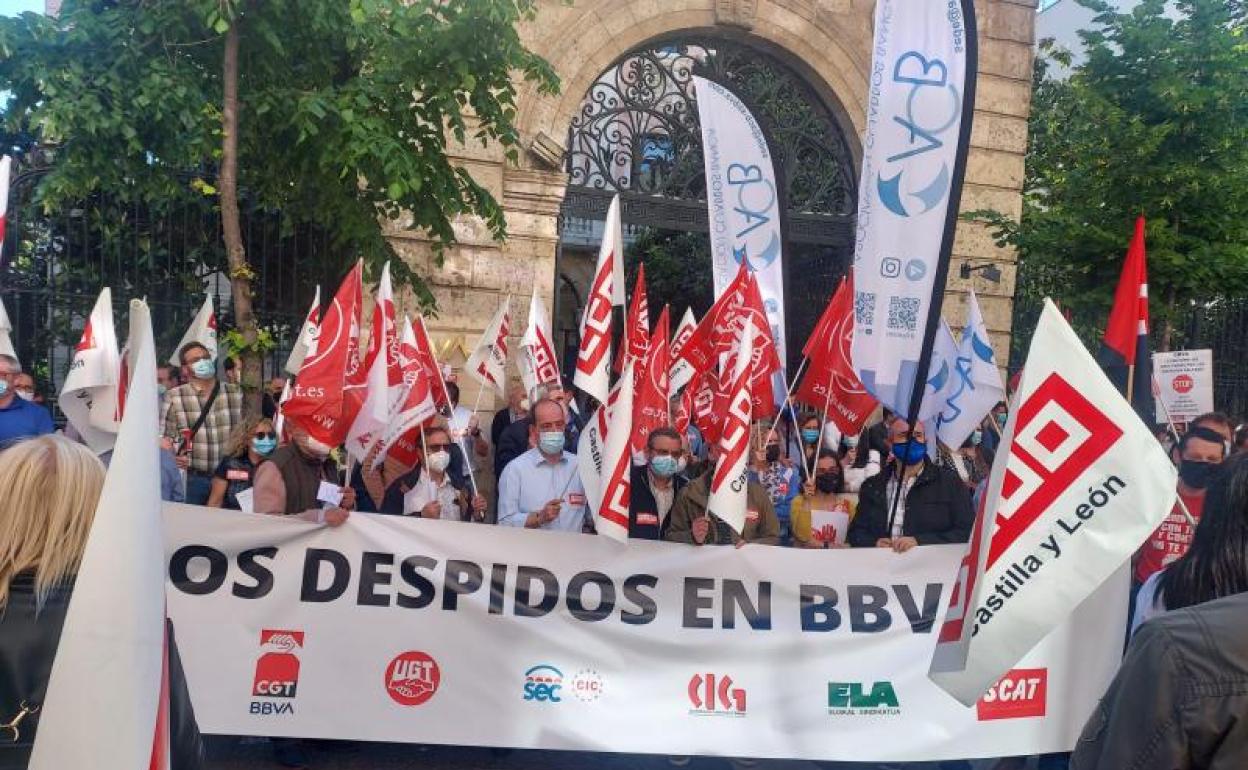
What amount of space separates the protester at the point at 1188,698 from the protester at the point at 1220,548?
20.3 inches

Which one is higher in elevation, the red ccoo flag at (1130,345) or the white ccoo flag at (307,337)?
the red ccoo flag at (1130,345)

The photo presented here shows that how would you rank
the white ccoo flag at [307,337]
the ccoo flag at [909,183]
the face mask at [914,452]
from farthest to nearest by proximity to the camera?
the white ccoo flag at [307,337]
the face mask at [914,452]
the ccoo flag at [909,183]

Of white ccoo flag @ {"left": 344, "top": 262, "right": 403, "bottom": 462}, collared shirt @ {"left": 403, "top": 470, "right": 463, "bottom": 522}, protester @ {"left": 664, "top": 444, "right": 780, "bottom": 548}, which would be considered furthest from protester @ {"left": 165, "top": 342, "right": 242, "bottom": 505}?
protester @ {"left": 664, "top": 444, "right": 780, "bottom": 548}

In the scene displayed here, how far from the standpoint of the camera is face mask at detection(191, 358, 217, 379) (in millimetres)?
8188

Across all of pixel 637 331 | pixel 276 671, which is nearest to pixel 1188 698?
pixel 276 671

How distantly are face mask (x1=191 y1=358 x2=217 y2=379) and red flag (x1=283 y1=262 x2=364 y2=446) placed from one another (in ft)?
7.51

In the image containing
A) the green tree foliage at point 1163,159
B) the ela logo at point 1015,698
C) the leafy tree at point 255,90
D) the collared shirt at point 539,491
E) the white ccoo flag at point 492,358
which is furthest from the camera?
the green tree foliage at point 1163,159

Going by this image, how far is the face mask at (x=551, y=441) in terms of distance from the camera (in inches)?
267

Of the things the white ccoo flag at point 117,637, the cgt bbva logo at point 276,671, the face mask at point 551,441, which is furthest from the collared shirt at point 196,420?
the white ccoo flag at point 117,637

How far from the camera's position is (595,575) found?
5664 mm

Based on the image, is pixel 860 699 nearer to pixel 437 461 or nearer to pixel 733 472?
pixel 733 472

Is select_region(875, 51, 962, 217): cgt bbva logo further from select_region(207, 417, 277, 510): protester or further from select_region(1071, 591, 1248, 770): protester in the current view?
select_region(1071, 591, 1248, 770): protester

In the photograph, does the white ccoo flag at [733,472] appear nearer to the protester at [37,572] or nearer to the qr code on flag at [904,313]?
the qr code on flag at [904,313]

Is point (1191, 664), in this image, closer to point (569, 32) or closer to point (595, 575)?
point (595, 575)
